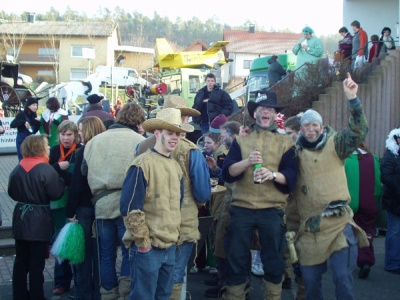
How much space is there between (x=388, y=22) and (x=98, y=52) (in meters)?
47.2

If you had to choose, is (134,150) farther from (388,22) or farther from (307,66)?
(388,22)

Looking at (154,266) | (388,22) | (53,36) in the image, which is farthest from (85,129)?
(53,36)

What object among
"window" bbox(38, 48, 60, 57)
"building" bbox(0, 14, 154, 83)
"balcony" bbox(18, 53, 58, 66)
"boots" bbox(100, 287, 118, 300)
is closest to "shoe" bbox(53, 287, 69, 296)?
"boots" bbox(100, 287, 118, 300)

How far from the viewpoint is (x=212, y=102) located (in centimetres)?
1181

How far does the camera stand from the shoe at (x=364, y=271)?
7164 mm

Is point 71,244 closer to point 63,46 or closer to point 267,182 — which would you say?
point 267,182

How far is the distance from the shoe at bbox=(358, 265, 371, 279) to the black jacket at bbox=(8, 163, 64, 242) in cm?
366

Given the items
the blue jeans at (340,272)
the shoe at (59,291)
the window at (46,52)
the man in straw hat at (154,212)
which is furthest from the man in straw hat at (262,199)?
the window at (46,52)

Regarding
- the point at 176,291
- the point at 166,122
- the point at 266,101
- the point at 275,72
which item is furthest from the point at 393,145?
the point at 275,72

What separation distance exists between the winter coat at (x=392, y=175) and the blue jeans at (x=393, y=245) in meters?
0.16

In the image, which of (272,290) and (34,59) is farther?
(34,59)

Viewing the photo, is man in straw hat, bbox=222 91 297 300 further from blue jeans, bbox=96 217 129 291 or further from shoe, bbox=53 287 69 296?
shoe, bbox=53 287 69 296

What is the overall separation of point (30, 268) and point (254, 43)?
70000mm

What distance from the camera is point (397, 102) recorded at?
12.2m
